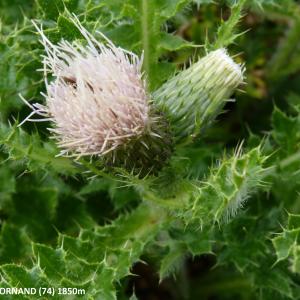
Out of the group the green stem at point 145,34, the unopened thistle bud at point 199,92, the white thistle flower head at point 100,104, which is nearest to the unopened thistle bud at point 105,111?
the white thistle flower head at point 100,104

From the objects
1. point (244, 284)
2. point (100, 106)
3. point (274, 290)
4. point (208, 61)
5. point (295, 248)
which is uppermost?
point (208, 61)

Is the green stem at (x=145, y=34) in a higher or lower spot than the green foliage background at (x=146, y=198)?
higher

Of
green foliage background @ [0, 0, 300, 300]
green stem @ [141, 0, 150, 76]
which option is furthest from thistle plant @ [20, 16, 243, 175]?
green stem @ [141, 0, 150, 76]

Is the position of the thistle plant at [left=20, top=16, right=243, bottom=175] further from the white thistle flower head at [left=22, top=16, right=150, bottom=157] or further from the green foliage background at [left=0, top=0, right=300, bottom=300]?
the green foliage background at [left=0, top=0, right=300, bottom=300]

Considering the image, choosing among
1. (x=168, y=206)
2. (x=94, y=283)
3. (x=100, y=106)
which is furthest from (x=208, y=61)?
(x=94, y=283)

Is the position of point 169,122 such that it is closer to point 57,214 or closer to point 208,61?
point 208,61

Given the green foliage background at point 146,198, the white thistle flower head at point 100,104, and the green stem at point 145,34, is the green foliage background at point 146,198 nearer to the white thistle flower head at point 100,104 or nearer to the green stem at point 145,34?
the green stem at point 145,34

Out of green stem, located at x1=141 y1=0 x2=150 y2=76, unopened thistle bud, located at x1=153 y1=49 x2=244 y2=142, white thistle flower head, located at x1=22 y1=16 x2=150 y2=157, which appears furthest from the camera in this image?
green stem, located at x1=141 y1=0 x2=150 y2=76
